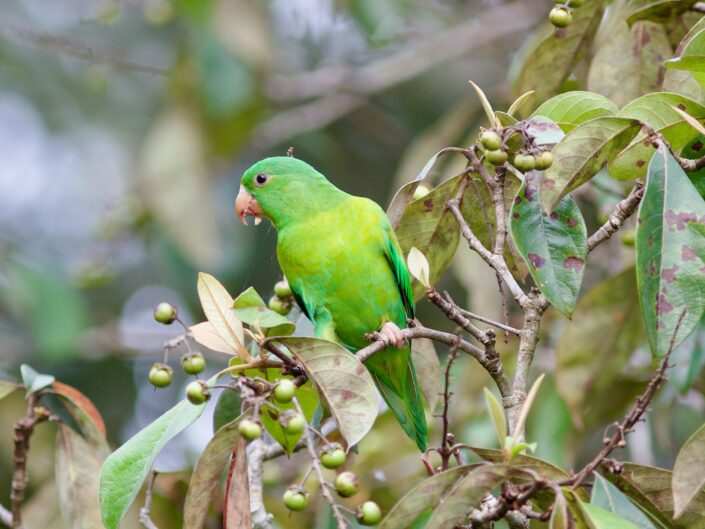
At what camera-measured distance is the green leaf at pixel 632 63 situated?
9.96ft

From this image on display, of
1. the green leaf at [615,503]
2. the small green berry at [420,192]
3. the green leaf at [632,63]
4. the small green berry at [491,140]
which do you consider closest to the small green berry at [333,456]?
the green leaf at [615,503]

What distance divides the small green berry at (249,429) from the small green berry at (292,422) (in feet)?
0.21

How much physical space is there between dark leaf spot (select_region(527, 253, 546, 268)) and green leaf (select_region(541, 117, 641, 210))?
118 millimetres

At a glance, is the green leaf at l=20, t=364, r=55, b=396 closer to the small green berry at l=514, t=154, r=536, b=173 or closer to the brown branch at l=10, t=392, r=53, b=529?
the brown branch at l=10, t=392, r=53, b=529

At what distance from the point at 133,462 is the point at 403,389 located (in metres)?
1.44

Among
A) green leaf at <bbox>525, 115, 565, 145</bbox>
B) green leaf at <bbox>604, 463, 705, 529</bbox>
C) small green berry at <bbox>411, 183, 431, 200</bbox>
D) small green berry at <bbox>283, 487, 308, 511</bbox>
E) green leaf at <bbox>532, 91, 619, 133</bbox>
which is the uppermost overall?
green leaf at <bbox>532, 91, 619, 133</bbox>

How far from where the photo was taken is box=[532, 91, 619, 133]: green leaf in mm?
2271

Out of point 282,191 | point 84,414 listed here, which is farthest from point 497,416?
point 282,191

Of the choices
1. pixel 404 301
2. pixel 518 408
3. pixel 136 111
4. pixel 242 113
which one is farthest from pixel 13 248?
pixel 518 408

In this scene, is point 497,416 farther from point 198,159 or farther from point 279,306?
point 198,159

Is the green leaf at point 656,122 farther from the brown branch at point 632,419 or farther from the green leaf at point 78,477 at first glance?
the green leaf at point 78,477

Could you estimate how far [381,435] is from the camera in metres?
4.42

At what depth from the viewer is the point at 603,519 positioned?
1.73 metres

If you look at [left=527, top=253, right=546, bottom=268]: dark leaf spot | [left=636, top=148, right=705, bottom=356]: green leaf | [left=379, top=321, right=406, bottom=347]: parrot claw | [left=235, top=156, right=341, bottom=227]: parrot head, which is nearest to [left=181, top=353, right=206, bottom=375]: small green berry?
[left=379, top=321, right=406, bottom=347]: parrot claw
